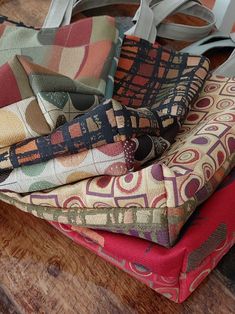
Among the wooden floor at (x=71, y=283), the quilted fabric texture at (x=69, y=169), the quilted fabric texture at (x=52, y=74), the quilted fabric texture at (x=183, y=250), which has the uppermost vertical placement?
the quilted fabric texture at (x=52, y=74)

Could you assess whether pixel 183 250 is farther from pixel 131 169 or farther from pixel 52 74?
pixel 52 74

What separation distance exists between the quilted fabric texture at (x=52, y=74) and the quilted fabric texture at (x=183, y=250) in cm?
10

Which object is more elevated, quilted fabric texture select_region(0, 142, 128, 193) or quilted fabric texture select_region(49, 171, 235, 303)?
quilted fabric texture select_region(0, 142, 128, 193)

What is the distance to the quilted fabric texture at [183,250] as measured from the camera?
1.24 feet

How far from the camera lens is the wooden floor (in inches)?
16.0

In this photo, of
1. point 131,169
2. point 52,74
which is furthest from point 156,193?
point 52,74

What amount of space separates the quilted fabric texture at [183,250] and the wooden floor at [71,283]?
0.04ft

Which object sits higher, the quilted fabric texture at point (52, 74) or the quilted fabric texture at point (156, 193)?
the quilted fabric texture at point (52, 74)

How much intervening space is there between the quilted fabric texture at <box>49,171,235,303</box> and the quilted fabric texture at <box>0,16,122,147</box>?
0.10 m

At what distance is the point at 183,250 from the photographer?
0.37m

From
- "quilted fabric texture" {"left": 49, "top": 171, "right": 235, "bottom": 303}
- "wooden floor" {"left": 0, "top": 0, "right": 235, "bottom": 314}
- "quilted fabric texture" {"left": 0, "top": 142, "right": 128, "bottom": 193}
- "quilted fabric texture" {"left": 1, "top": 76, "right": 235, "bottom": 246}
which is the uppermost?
"quilted fabric texture" {"left": 0, "top": 142, "right": 128, "bottom": 193}

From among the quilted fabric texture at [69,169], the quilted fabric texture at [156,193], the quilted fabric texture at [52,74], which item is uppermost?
the quilted fabric texture at [52,74]

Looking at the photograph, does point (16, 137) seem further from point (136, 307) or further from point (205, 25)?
point (205, 25)

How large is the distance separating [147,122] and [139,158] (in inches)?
1.1
